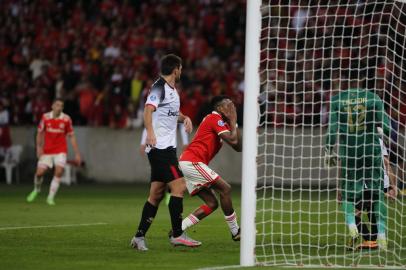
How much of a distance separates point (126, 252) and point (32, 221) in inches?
198

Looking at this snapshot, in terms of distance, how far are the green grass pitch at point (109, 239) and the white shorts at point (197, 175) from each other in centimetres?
77

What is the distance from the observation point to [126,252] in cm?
1274

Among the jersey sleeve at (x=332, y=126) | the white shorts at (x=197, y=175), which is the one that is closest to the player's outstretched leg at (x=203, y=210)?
the white shorts at (x=197, y=175)

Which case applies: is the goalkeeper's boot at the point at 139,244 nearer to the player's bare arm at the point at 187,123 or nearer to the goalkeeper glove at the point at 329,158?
the player's bare arm at the point at 187,123

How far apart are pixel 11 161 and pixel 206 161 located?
691 inches

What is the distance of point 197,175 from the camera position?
1388 centimetres

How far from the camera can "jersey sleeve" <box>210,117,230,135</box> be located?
13.8 meters

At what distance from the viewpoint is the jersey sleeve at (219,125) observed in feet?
45.4

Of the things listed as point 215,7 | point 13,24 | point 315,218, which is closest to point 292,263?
point 315,218

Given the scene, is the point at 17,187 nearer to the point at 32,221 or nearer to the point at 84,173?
the point at 84,173

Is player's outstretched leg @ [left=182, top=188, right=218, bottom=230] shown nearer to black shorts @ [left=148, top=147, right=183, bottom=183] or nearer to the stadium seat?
black shorts @ [left=148, top=147, right=183, bottom=183]

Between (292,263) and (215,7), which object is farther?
(215,7)

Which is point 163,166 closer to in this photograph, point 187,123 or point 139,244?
point 187,123

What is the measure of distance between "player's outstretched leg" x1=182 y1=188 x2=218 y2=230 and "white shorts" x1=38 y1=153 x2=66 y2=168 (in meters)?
8.92
